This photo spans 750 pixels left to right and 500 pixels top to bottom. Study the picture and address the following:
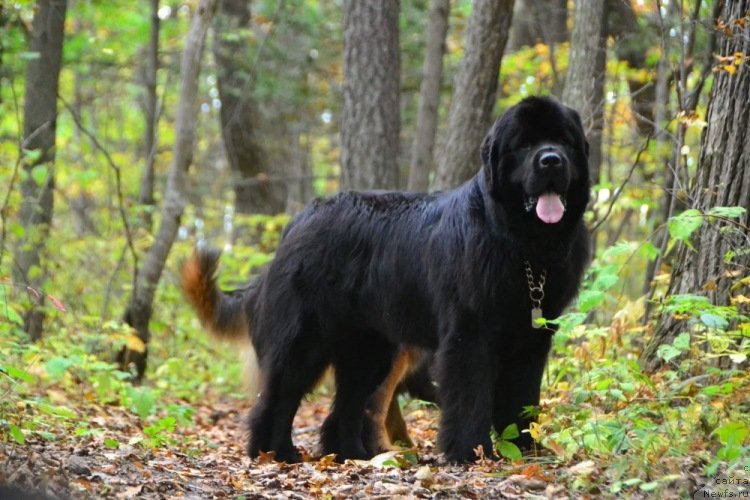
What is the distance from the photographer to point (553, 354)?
863 centimetres

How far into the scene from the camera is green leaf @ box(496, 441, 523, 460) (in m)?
5.51

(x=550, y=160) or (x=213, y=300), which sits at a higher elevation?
(x=550, y=160)

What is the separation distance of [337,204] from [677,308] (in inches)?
99.7

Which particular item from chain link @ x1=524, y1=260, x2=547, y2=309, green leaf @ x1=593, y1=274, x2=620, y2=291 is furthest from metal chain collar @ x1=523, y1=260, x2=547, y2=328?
green leaf @ x1=593, y1=274, x2=620, y2=291

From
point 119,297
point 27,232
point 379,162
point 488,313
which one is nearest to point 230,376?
point 119,297

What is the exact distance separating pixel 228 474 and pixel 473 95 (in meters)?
4.90

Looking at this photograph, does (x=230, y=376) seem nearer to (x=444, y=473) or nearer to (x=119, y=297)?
(x=119, y=297)

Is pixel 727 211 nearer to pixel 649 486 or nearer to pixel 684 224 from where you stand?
pixel 684 224

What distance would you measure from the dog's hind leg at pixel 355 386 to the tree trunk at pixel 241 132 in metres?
8.78

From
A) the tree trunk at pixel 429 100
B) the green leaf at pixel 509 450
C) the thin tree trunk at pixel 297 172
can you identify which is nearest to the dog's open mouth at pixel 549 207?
the green leaf at pixel 509 450

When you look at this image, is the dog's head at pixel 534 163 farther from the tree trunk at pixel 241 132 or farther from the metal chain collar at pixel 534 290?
the tree trunk at pixel 241 132

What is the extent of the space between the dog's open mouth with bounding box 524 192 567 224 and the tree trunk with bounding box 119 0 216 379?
17.1ft

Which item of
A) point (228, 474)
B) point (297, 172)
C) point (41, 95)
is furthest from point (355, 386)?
point (297, 172)

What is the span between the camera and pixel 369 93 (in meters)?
9.32
